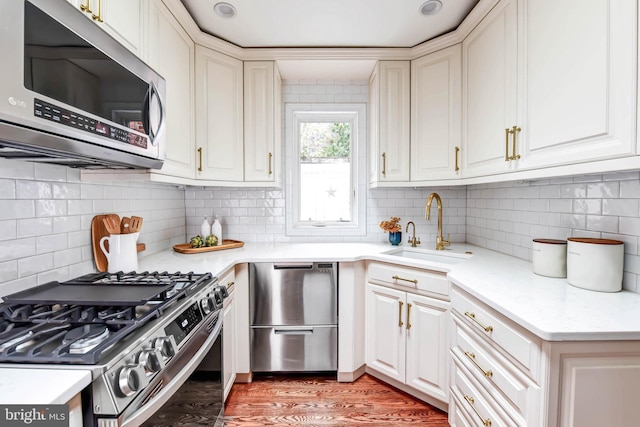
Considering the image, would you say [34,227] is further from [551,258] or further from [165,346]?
[551,258]

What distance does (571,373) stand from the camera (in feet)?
2.98

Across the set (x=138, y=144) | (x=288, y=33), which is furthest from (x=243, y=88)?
(x=138, y=144)

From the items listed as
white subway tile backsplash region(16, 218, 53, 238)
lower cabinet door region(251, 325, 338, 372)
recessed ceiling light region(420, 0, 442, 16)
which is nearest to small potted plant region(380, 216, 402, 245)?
lower cabinet door region(251, 325, 338, 372)

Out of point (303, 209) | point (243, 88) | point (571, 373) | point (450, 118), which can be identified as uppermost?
point (243, 88)

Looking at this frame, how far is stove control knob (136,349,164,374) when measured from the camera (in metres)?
0.82

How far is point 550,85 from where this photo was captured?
1255mm

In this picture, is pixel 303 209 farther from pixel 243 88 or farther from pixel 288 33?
pixel 288 33

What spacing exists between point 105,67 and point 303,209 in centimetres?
189

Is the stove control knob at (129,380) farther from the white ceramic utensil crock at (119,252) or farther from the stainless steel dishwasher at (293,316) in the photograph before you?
the stainless steel dishwasher at (293,316)

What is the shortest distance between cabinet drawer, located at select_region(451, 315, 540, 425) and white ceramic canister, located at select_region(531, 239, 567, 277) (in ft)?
1.62

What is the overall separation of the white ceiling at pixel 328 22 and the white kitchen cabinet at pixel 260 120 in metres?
0.19

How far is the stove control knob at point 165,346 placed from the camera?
35.5 inches

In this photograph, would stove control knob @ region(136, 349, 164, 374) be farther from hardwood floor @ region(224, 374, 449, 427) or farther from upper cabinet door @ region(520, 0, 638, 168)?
upper cabinet door @ region(520, 0, 638, 168)

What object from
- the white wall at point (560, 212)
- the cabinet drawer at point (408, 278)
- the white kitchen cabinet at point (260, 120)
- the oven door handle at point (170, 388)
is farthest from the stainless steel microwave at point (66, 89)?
the white wall at point (560, 212)
